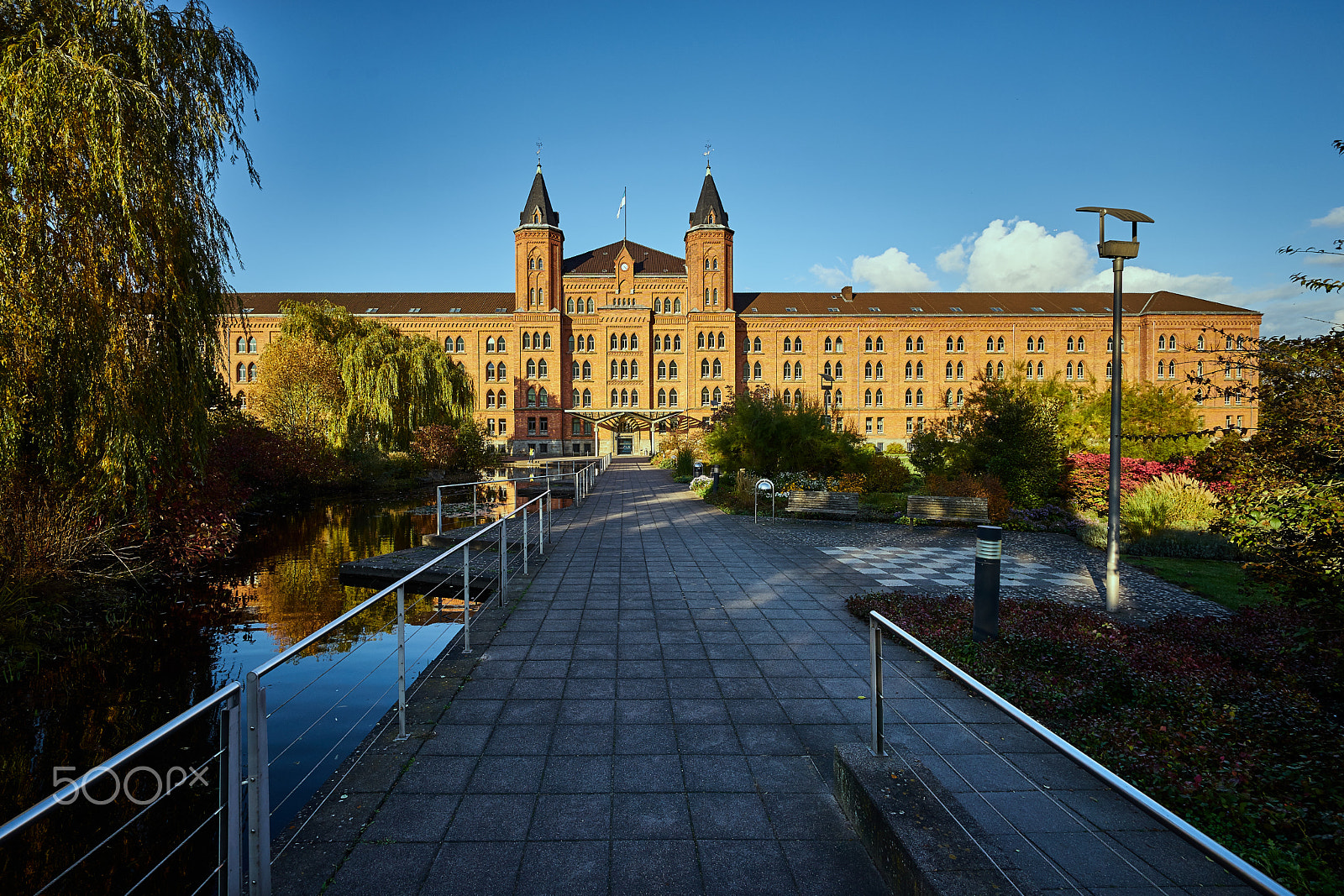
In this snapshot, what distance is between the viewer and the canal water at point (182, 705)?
3.59 meters

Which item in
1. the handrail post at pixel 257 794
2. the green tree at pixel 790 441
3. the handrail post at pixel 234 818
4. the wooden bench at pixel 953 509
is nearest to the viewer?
the handrail post at pixel 234 818

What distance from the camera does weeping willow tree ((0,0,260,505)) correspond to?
6.77 m

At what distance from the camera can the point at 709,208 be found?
57031 mm

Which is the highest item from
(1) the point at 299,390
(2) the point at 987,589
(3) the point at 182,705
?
(1) the point at 299,390

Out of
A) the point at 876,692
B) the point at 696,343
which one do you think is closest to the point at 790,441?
the point at 876,692

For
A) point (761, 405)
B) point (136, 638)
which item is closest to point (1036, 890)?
point (136, 638)

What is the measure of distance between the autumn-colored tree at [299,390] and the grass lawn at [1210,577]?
22.9 meters

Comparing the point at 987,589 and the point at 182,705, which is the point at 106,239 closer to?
the point at 182,705

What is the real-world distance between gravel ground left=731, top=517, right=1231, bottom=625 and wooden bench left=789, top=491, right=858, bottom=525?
336mm

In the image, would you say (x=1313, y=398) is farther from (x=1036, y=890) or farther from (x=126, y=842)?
(x=126, y=842)

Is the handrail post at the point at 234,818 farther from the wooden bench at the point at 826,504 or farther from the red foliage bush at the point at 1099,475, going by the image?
the red foliage bush at the point at 1099,475

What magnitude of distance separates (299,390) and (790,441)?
1714 centimetres

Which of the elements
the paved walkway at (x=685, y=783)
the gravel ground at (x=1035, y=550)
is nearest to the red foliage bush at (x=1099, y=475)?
the gravel ground at (x=1035, y=550)

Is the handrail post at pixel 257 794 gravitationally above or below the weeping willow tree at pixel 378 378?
below
